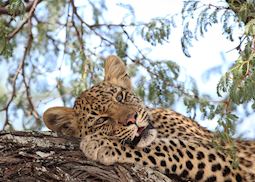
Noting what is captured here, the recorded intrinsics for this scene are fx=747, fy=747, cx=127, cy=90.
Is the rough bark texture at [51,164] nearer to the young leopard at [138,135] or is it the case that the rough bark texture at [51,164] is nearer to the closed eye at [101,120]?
the young leopard at [138,135]

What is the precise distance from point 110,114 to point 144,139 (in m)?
0.63

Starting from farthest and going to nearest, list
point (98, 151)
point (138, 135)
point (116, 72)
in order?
point (116, 72), point (138, 135), point (98, 151)

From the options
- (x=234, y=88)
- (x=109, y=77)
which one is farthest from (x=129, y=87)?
(x=234, y=88)

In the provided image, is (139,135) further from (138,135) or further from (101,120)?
(101,120)

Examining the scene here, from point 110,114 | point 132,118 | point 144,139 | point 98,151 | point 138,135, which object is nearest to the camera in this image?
point 98,151

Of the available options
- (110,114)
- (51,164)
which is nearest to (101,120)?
(110,114)

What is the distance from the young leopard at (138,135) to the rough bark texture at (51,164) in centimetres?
14

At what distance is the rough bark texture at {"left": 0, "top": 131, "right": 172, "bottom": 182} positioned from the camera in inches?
213

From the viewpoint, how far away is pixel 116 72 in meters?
7.55

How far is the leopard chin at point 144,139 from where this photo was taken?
246 inches

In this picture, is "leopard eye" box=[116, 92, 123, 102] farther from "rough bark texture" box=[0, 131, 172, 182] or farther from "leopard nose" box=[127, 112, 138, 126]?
"rough bark texture" box=[0, 131, 172, 182]

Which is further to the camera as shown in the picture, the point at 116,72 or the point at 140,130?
the point at 116,72

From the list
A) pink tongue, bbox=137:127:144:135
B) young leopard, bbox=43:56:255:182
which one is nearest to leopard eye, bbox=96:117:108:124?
young leopard, bbox=43:56:255:182

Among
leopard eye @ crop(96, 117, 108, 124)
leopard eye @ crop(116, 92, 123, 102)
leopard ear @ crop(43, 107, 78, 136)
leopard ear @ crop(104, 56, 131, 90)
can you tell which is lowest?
leopard ear @ crop(43, 107, 78, 136)
